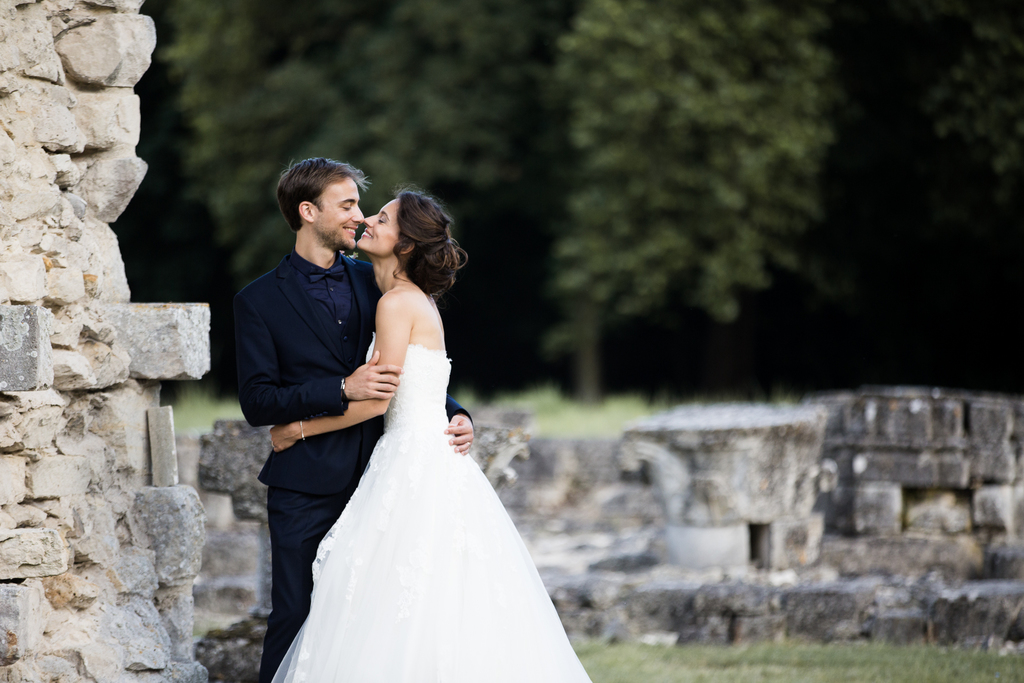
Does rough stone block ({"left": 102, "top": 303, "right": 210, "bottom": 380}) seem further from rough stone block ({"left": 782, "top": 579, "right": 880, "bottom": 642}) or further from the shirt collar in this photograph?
rough stone block ({"left": 782, "top": 579, "right": 880, "bottom": 642})

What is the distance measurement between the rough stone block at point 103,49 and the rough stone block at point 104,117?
0.18ft

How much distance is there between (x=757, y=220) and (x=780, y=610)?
312 inches

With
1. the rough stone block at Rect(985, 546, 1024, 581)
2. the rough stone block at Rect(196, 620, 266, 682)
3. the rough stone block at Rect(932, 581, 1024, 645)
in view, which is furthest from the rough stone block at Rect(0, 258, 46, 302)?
the rough stone block at Rect(985, 546, 1024, 581)

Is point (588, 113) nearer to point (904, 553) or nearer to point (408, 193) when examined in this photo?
point (904, 553)

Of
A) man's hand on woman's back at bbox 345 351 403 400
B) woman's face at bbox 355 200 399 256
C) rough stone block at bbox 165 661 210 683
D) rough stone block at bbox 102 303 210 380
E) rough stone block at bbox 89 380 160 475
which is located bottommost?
rough stone block at bbox 165 661 210 683

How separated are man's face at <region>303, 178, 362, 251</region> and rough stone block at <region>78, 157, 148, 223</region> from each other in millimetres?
688

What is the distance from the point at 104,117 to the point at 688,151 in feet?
33.1

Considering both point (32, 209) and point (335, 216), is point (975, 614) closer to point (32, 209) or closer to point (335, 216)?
point (335, 216)

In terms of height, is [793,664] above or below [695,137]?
below

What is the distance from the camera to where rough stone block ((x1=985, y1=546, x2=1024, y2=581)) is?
6207 mm

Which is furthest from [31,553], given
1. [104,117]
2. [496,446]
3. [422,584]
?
[496,446]

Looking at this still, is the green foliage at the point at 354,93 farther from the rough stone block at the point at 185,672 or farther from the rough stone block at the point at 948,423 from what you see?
the rough stone block at the point at 185,672

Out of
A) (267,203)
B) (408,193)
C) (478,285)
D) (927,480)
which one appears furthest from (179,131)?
(408,193)

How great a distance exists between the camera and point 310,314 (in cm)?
335
